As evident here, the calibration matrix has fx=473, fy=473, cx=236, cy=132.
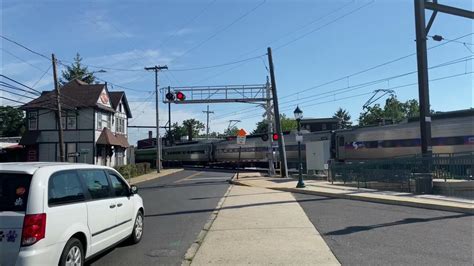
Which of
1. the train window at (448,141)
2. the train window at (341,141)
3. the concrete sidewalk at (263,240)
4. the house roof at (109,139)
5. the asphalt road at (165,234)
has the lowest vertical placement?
the asphalt road at (165,234)

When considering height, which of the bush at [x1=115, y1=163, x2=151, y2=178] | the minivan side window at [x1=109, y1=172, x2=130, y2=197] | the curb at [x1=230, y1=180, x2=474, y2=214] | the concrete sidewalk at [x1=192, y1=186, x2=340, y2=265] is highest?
the minivan side window at [x1=109, y1=172, x2=130, y2=197]

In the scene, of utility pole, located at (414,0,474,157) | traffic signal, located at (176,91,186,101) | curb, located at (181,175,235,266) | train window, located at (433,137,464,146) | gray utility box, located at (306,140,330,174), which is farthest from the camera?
traffic signal, located at (176,91,186,101)

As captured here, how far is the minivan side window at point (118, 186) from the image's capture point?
8570 millimetres

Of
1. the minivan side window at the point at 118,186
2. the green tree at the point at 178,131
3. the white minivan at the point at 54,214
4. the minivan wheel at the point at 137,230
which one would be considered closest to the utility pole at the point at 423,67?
the minivan wheel at the point at 137,230

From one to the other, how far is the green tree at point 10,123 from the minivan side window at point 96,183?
82135 mm

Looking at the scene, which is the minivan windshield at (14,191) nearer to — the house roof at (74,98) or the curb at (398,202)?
the curb at (398,202)

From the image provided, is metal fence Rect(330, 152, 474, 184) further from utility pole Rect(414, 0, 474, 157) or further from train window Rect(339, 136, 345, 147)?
train window Rect(339, 136, 345, 147)

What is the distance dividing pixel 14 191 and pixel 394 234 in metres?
7.34

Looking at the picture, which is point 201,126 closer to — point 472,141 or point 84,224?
point 472,141

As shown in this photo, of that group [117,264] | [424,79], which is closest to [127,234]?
[117,264]

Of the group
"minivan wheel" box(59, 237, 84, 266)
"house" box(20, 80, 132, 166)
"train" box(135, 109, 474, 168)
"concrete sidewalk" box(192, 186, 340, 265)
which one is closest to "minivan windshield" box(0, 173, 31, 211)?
"minivan wheel" box(59, 237, 84, 266)

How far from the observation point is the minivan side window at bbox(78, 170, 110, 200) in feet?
24.5

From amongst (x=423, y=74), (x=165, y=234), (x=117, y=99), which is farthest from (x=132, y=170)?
(x=165, y=234)

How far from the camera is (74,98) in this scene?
144 feet
